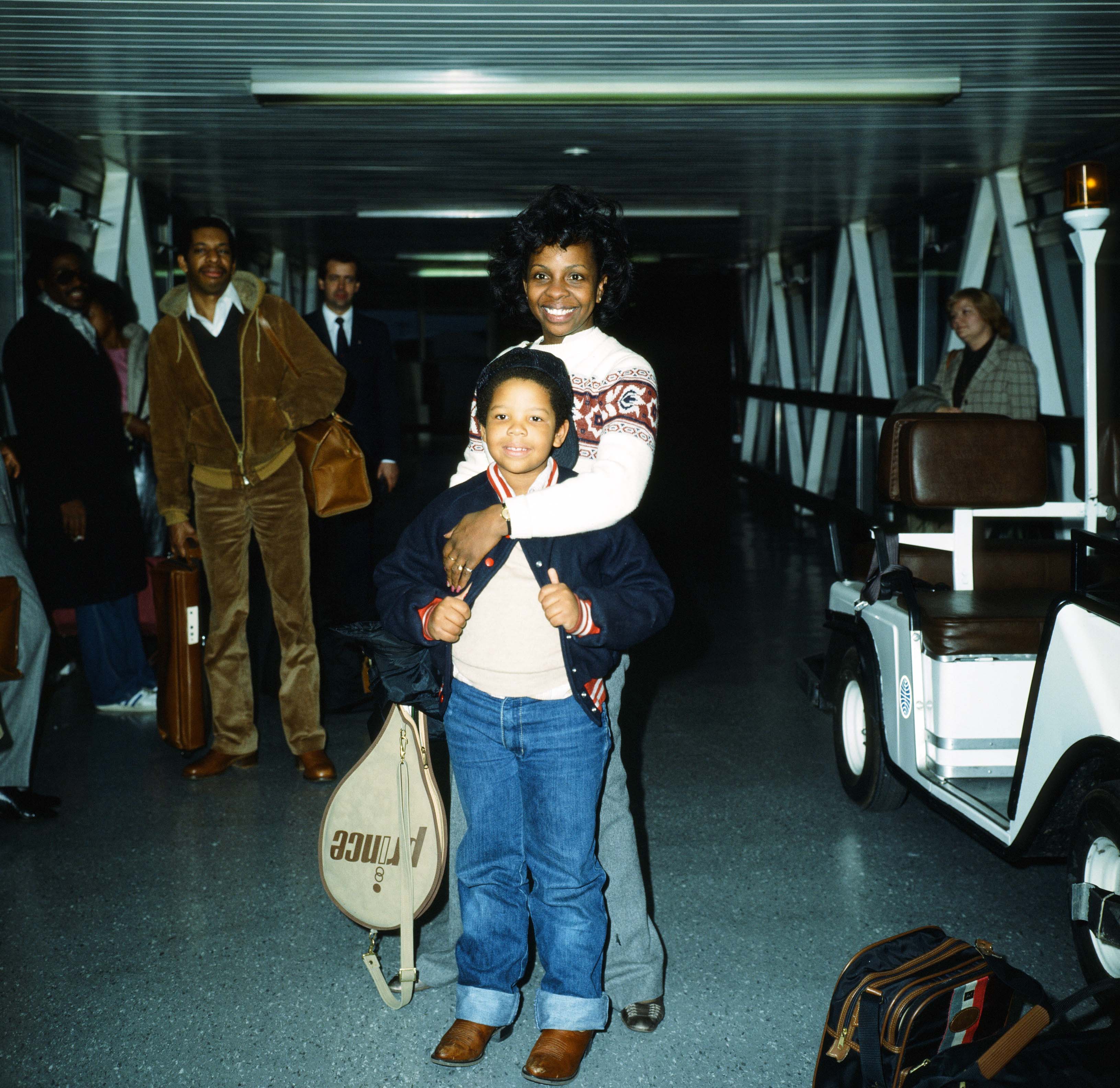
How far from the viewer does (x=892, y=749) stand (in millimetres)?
3508

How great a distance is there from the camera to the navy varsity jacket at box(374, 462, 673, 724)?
A: 7.11ft

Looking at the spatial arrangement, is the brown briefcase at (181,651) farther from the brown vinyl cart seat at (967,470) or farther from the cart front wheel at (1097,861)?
the cart front wheel at (1097,861)

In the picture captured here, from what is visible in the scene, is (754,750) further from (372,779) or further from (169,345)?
(169,345)

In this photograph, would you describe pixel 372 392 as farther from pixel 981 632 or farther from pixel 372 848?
pixel 372 848

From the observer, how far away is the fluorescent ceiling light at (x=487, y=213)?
10.5 meters

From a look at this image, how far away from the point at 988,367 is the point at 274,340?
3.82 m

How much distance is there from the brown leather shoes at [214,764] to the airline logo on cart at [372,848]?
1.90 metres

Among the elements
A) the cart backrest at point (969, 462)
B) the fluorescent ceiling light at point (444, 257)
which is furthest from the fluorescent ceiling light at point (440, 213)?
the cart backrest at point (969, 462)

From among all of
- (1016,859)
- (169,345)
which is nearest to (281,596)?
(169,345)

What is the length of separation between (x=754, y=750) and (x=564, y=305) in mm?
2746

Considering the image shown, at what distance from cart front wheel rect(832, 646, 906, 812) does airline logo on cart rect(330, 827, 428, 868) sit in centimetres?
177

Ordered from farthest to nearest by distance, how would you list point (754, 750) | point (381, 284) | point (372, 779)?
point (381, 284) < point (754, 750) < point (372, 779)

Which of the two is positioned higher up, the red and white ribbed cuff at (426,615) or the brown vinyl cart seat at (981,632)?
the red and white ribbed cuff at (426,615)

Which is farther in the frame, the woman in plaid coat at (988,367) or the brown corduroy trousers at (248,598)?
the woman in plaid coat at (988,367)
